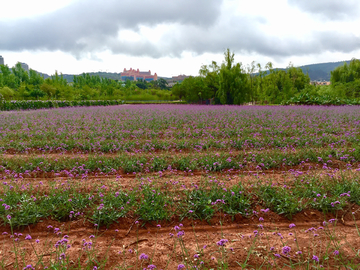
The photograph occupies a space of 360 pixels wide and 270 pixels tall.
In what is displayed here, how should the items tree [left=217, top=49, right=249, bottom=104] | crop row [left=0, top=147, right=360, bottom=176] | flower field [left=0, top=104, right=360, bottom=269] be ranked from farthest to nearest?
tree [left=217, top=49, right=249, bottom=104] < crop row [left=0, top=147, right=360, bottom=176] < flower field [left=0, top=104, right=360, bottom=269]

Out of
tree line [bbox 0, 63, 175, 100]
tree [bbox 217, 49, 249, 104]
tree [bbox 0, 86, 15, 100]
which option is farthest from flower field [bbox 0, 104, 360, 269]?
tree [bbox 0, 86, 15, 100]

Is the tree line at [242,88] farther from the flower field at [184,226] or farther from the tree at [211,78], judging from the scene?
the flower field at [184,226]

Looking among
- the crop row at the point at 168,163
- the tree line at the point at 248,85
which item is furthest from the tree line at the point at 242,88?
the crop row at the point at 168,163

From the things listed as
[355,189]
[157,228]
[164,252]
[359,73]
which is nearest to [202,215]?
[157,228]

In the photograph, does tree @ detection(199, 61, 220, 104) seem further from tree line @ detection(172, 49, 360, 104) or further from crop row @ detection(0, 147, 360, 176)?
crop row @ detection(0, 147, 360, 176)

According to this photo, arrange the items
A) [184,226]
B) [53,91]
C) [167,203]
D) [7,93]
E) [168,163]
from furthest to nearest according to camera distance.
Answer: [53,91]
[7,93]
[168,163]
[167,203]
[184,226]

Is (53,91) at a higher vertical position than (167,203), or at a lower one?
higher

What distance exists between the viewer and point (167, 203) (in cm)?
398

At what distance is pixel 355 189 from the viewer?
13.7 feet

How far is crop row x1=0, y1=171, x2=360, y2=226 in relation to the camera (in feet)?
11.9

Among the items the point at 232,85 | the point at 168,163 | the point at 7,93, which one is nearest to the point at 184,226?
the point at 168,163

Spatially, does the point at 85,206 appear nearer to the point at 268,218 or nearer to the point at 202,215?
the point at 202,215

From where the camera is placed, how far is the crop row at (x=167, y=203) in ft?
11.9

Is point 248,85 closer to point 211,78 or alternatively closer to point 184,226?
point 211,78
